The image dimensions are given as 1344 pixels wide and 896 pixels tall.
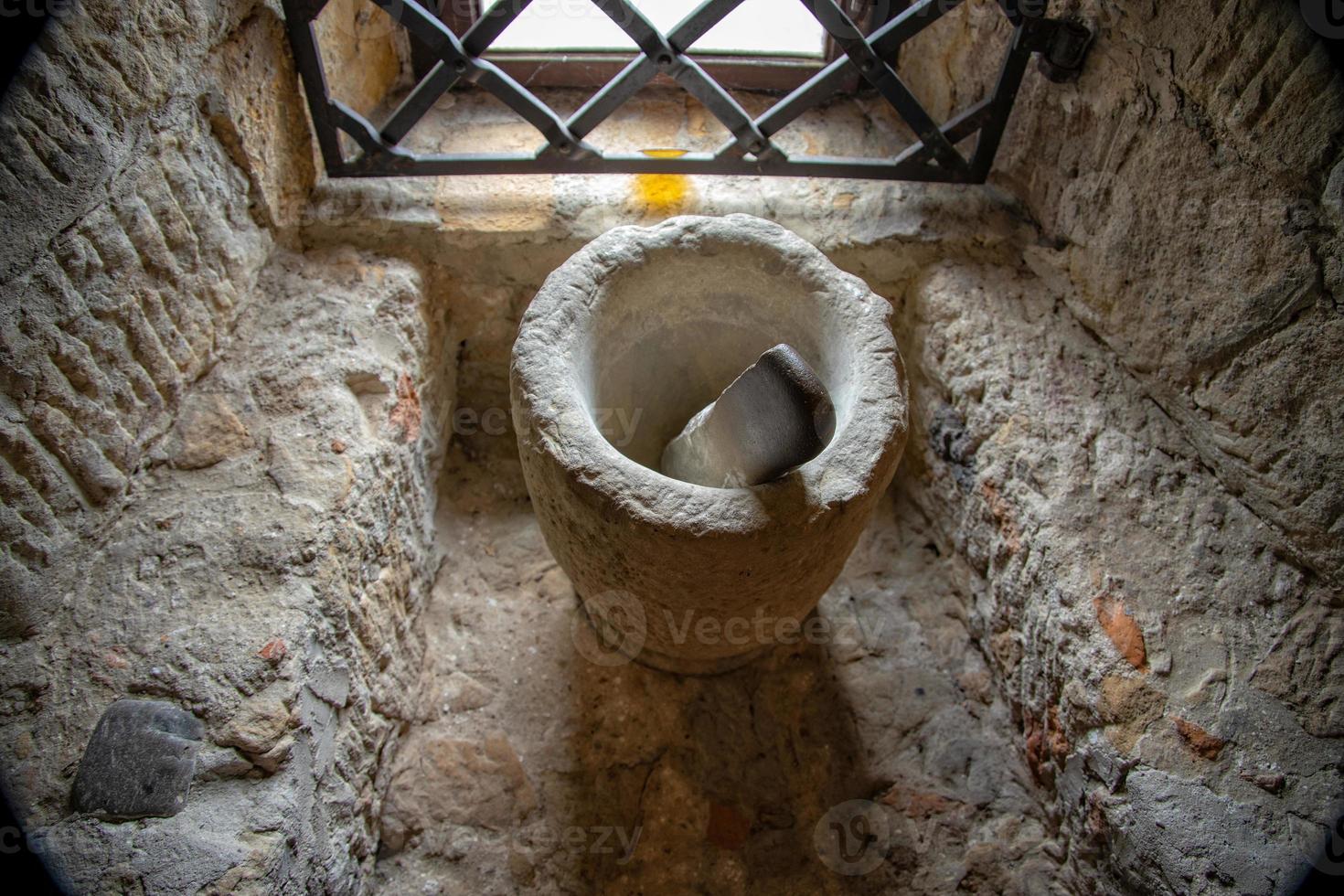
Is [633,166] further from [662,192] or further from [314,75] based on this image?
[314,75]

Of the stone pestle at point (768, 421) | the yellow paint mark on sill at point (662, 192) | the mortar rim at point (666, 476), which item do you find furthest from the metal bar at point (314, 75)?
the stone pestle at point (768, 421)

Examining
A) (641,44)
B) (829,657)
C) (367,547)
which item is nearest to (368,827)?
(367,547)

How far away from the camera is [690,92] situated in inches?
76.8

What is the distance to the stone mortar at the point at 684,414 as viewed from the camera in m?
1.28

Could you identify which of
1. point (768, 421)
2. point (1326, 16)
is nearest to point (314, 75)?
point (768, 421)

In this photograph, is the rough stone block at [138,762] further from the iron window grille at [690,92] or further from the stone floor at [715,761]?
the iron window grille at [690,92]

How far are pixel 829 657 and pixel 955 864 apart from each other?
47 centimetres

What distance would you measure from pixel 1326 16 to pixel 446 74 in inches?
62.2

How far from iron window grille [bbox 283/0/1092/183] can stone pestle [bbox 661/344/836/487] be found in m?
0.86

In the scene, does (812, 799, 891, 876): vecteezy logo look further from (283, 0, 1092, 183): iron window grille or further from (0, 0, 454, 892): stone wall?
(283, 0, 1092, 183): iron window grille

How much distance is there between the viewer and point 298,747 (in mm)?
1346

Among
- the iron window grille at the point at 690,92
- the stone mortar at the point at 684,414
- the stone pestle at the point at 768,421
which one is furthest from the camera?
the iron window grille at the point at 690,92

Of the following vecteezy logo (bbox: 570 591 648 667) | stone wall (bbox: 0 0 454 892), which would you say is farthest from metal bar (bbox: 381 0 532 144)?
vecteezy logo (bbox: 570 591 648 667)

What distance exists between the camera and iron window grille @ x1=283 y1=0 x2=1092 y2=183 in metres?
1.75
